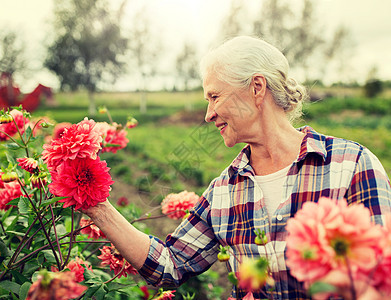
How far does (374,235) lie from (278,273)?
0.61 meters

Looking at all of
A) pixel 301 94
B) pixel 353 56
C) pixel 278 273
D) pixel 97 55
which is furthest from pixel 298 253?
pixel 353 56

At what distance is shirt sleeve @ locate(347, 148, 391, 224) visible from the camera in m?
0.98

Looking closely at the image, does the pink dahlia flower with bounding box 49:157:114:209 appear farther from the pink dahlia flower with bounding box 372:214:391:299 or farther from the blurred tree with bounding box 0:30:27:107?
the blurred tree with bounding box 0:30:27:107

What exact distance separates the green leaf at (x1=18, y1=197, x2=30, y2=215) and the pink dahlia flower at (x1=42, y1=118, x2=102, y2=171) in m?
0.25

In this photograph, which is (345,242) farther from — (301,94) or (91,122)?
(301,94)

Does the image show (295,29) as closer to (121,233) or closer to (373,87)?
(373,87)

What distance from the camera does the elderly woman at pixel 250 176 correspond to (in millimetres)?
1138

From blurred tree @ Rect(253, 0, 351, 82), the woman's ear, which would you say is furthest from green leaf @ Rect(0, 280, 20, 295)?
blurred tree @ Rect(253, 0, 351, 82)

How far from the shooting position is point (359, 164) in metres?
1.11

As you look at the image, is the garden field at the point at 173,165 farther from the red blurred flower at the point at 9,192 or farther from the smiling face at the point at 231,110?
the smiling face at the point at 231,110

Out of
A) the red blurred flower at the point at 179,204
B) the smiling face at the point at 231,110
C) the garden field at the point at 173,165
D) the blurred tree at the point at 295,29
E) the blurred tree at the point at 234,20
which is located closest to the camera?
the smiling face at the point at 231,110

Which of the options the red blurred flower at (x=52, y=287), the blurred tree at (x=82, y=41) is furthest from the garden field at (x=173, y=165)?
the blurred tree at (x=82, y=41)

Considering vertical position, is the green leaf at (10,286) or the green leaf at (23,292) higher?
the green leaf at (23,292)

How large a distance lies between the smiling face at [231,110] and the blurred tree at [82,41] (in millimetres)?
20205
